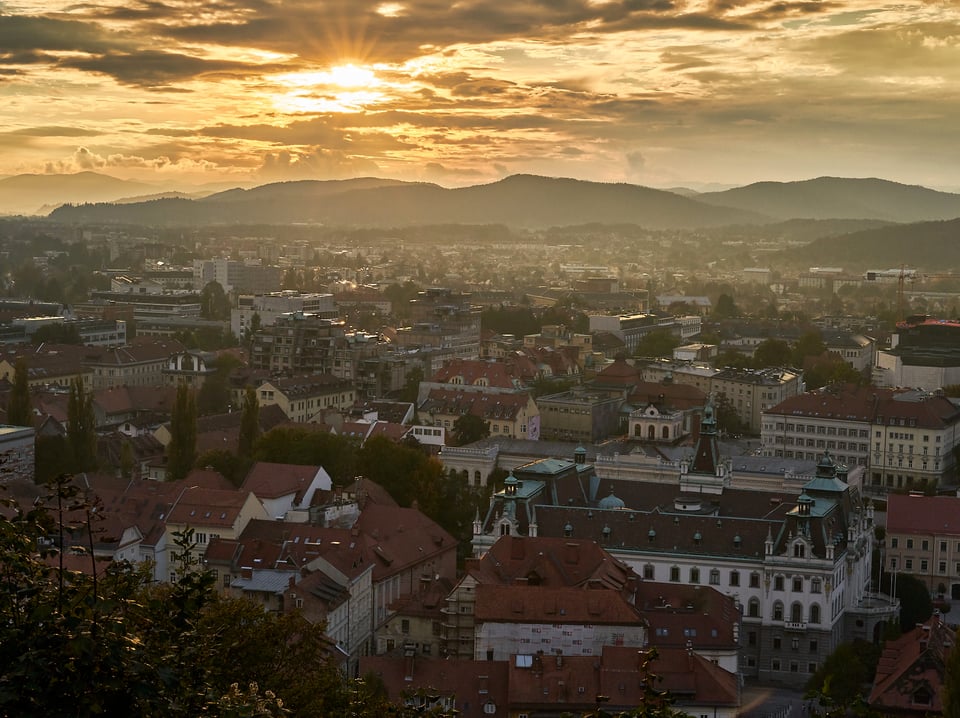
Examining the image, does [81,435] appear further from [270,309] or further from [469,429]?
[270,309]

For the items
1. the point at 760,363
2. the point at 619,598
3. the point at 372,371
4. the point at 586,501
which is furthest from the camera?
the point at 760,363

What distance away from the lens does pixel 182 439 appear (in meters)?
74.9

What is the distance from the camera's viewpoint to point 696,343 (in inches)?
6250

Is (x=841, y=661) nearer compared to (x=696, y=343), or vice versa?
(x=841, y=661)

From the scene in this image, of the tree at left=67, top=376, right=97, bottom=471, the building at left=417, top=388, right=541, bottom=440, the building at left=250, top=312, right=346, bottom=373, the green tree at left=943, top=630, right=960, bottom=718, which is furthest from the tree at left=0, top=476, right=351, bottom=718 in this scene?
the building at left=250, top=312, right=346, bottom=373

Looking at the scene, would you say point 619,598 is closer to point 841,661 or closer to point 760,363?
point 841,661

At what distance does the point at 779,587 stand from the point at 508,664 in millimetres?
15847

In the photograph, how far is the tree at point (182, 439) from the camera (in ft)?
245

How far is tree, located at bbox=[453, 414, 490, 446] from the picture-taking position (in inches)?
3514

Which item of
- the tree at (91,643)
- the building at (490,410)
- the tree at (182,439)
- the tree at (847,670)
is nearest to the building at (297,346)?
the building at (490,410)

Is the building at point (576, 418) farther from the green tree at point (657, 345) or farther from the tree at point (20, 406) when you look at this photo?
the green tree at point (657, 345)

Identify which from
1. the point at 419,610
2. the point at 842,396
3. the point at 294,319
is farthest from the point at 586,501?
the point at 294,319

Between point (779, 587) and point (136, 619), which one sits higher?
point (136, 619)

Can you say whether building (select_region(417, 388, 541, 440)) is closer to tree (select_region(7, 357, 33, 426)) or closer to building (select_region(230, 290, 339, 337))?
tree (select_region(7, 357, 33, 426))
